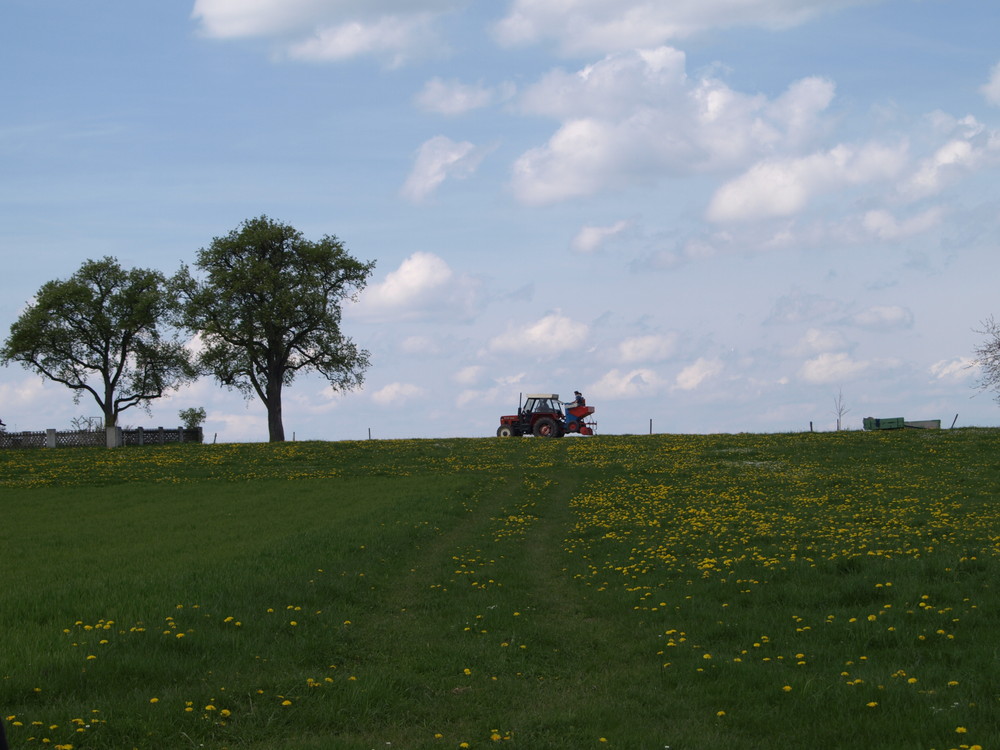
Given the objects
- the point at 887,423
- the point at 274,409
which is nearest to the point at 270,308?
the point at 274,409

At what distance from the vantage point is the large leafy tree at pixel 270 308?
70.1 m

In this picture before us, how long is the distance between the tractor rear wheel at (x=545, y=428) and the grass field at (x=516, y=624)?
106ft

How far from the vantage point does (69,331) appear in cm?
7606

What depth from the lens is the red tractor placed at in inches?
2459

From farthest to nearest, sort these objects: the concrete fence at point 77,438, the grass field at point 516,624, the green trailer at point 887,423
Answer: the concrete fence at point 77,438 → the green trailer at point 887,423 → the grass field at point 516,624

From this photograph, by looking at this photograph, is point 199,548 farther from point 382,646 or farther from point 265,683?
point 265,683

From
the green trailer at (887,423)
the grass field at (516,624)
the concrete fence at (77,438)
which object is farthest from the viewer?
the concrete fence at (77,438)

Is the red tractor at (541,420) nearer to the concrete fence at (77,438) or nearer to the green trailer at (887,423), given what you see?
the green trailer at (887,423)

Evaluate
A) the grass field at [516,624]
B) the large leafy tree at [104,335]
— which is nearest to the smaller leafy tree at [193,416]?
the large leafy tree at [104,335]

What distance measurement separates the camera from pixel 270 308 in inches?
2756

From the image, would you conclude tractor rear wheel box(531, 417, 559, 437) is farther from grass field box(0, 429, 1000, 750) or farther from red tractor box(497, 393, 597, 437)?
grass field box(0, 429, 1000, 750)

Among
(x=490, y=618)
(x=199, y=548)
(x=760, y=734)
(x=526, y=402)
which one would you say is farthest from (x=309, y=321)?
(x=760, y=734)

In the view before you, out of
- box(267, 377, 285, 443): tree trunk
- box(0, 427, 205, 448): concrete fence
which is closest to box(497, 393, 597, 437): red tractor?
box(267, 377, 285, 443): tree trunk

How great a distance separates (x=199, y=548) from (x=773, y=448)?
35.5 meters
